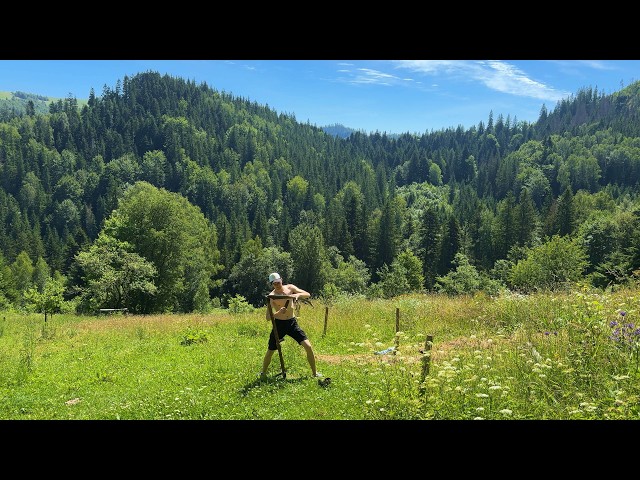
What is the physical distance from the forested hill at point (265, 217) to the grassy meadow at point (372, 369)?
90.0 inches

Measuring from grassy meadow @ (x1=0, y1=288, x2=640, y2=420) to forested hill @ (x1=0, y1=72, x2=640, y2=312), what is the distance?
2286mm

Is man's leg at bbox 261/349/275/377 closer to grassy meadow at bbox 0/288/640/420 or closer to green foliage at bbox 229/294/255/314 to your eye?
grassy meadow at bbox 0/288/640/420

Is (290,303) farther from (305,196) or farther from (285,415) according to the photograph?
(305,196)

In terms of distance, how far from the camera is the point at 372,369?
7.93 m

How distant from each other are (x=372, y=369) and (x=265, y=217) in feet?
350

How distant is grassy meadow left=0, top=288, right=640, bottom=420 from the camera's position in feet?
18.5

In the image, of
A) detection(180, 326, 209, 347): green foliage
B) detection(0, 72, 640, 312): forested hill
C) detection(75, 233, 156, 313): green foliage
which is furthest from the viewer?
detection(0, 72, 640, 312): forested hill

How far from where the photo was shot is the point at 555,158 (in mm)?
164375

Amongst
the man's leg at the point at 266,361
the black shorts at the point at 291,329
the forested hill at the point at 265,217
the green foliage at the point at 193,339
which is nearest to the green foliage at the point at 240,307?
the forested hill at the point at 265,217

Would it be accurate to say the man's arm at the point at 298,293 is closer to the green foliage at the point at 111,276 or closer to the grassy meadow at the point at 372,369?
the grassy meadow at the point at 372,369

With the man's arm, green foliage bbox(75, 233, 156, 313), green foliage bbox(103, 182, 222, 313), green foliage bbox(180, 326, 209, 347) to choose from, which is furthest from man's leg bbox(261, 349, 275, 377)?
green foliage bbox(103, 182, 222, 313)

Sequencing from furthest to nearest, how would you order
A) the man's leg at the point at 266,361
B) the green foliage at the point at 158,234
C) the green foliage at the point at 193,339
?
the green foliage at the point at 158,234 < the green foliage at the point at 193,339 < the man's leg at the point at 266,361

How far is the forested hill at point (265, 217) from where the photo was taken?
138 ft

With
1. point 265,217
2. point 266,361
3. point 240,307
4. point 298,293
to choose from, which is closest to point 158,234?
point 240,307
